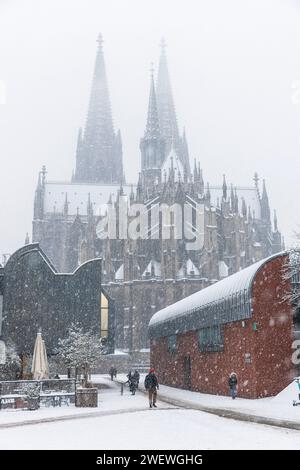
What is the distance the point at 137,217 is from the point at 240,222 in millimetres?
12507

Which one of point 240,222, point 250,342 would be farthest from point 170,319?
point 240,222

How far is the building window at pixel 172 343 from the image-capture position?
32.8 m

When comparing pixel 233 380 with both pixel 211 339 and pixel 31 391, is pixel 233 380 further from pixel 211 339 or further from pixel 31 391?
pixel 31 391

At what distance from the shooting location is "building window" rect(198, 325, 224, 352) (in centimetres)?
2463

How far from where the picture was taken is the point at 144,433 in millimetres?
11148

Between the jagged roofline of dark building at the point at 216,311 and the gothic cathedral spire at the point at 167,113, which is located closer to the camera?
the jagged roofline of dark building at the point at 216,311

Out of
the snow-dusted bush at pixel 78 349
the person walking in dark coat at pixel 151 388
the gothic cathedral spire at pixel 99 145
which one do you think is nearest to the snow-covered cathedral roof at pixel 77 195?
the gothic cathedral spire at pixel 99 145

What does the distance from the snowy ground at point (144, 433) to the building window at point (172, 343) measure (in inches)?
669

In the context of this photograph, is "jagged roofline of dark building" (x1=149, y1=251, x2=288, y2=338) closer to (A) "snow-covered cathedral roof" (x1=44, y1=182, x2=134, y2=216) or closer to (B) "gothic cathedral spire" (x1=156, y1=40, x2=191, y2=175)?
(A) "snow-covered cathedral roof" (x1=44, y1=182, x2=134, y2=216)

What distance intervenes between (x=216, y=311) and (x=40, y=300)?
10364 mm

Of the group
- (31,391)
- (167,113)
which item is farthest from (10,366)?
(167,113)

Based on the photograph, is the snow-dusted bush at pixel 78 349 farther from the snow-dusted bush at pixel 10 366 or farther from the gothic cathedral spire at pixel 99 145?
the gothic cathedral spire at pixel 99 145

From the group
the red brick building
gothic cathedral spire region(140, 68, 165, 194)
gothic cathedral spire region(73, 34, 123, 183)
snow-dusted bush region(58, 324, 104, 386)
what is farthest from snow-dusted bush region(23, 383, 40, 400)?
gothic cathedral spire region(73, 34, 123, 183)
